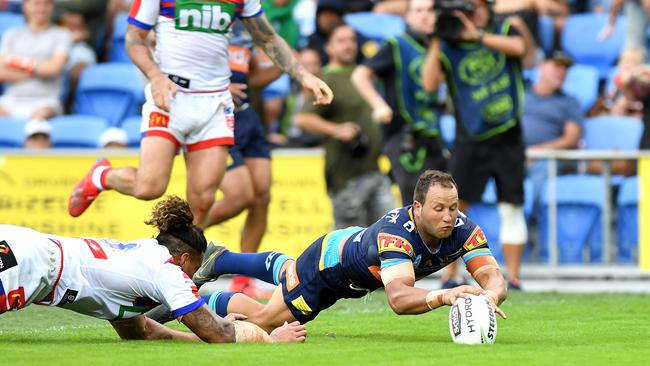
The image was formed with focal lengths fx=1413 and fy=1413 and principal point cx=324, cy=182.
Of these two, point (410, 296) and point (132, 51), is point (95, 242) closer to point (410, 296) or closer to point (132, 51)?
→ point (410, 296)

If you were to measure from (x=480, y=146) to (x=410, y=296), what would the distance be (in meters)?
5.69

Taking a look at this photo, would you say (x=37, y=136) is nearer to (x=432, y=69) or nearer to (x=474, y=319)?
(x=432, y=69)

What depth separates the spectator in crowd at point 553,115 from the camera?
1584 cm

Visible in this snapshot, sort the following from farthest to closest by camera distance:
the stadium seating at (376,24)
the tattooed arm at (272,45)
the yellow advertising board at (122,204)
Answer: the stadium seating at (376,24) → the yellow advertising board at (122,204) → the tattooed arm at (272,45)

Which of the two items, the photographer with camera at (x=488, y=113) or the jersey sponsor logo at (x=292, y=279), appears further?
the photographer with camera at (x=488, y=113)

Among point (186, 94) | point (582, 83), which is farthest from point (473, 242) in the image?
point (582, 83)

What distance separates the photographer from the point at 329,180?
14.3 m

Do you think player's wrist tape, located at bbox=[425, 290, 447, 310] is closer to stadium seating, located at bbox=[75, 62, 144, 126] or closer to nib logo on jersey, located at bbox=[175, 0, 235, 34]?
nib logo on jersey, located at bbox=[175, 0, 235, 34]

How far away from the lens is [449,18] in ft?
42.5

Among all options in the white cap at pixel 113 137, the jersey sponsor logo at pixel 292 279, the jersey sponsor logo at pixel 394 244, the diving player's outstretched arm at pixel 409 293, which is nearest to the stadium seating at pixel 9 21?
the white cap at pixel 113 137

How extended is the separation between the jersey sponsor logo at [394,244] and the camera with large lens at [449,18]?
5052mm

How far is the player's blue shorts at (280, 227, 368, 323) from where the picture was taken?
28.5ft

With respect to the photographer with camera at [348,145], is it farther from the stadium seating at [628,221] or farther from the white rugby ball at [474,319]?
the white rugby ball at [474,319]

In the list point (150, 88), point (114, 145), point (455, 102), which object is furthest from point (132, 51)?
point (114, 145)
